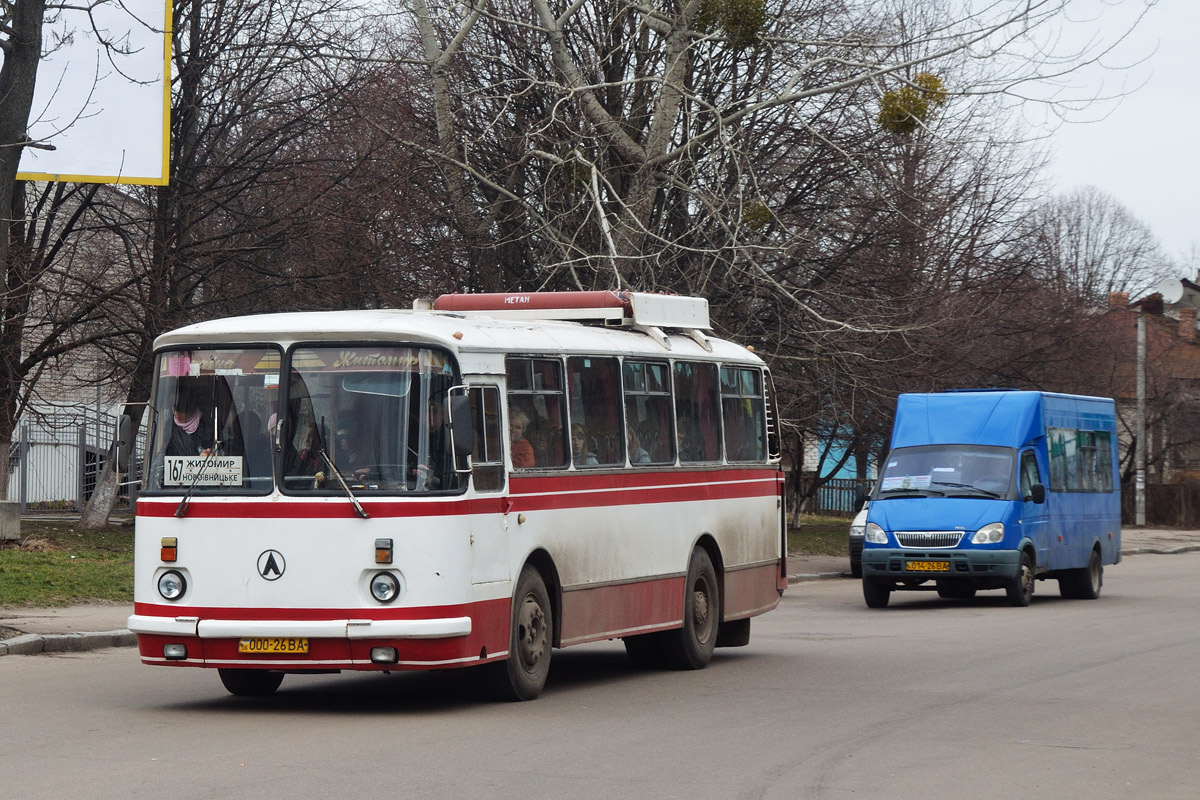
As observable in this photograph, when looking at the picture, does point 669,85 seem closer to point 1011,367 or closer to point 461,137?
point 461,137

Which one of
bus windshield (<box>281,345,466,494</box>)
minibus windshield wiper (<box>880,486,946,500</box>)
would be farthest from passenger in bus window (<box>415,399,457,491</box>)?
minibus windshield wiper (<box>880,486,946,500</box>)

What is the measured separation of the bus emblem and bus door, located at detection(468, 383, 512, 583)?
123cm

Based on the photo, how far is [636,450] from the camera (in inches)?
565

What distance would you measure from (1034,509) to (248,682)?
1438 cm

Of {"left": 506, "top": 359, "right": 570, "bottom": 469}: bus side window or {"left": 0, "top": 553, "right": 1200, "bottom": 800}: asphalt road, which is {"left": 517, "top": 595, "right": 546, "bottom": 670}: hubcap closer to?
{"left": 0, "top": 553, "right": 1200, "bottom": 800}: asphalt road

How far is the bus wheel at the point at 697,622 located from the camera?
15055 mm

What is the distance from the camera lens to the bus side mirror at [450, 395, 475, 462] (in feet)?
37.1

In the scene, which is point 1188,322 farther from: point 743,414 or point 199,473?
point 199,473

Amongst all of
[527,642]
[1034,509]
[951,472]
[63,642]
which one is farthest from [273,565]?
[1034,509]

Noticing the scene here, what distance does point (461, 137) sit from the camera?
29359 millimetres

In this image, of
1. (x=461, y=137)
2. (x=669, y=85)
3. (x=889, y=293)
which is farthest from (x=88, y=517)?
(x=889, y=293)

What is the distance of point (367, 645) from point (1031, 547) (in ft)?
48.4

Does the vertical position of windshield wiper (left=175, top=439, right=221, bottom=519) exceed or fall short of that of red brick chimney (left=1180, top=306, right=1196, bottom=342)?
it falls short

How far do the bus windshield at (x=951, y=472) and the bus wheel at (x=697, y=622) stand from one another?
877 centimetres
